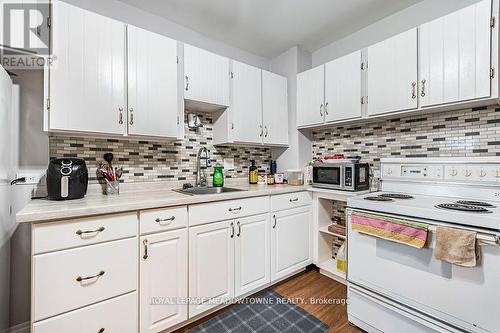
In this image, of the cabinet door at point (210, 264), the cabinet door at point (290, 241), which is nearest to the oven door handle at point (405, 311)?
the cabinet door at point (290, 241)

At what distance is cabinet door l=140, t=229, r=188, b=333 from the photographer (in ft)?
4.65

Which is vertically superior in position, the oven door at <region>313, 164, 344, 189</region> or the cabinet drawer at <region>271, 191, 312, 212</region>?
the oven door at <region>313, 164, 344, 189</region>

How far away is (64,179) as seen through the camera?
139 centimetres

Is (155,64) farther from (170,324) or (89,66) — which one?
(170,324)

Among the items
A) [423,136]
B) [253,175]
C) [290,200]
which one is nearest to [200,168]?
[253,175]

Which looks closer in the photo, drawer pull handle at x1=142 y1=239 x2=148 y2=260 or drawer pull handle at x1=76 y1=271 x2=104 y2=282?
drawer pull handle at x1=76 y1=271 x2=104 y2=282

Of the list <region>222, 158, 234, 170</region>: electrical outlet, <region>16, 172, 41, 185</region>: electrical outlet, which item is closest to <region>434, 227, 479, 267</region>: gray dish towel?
<region>222, 158, 234, 170</region>: electrical outlet

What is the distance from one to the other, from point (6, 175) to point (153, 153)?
934 millimetres

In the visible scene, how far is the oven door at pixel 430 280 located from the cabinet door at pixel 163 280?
121cm

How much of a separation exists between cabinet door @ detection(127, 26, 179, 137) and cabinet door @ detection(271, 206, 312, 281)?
1238 mm

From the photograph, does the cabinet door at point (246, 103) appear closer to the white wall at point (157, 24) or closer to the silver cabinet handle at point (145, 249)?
the white wall at point (157, 24)

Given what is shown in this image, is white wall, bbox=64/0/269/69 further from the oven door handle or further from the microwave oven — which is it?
the oven door handle

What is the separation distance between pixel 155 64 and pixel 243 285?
190 centimetres

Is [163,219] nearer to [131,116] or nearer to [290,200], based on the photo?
[131,116]
